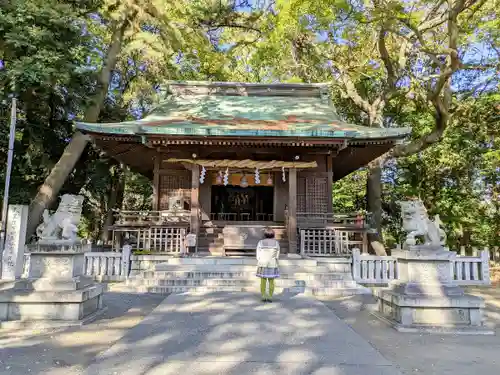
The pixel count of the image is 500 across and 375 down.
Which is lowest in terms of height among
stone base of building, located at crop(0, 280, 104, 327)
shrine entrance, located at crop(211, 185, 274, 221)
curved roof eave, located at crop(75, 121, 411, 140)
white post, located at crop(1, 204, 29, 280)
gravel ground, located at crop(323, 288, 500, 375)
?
gravel ground, located at crop(323, 288, 500, 375)

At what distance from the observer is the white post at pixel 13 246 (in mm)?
8750

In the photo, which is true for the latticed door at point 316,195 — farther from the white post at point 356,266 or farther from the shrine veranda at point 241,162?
the white post at point 356,266

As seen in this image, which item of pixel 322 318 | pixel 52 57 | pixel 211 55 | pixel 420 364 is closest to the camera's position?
pixel 420 364

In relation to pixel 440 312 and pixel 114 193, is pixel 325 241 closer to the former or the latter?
pixel 440 312

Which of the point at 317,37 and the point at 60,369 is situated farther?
the point at 317,37

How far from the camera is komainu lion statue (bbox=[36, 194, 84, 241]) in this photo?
18.9 ft

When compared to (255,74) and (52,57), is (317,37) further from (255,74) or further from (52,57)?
(52,57)

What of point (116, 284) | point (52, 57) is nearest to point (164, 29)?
point (52, 57)

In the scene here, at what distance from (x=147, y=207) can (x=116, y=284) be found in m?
16.3

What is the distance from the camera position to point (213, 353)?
13.1 feet

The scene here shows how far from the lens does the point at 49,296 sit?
5344 millimetres

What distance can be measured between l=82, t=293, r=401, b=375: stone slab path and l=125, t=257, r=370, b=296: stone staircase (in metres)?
1.90

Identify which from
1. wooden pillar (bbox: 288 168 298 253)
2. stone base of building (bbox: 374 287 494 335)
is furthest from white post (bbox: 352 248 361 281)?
stone base of building (bbox: 374 287 494 335)

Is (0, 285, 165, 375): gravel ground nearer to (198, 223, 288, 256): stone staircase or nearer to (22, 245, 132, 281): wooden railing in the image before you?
(22, 245, 132, 281): wooden railing
